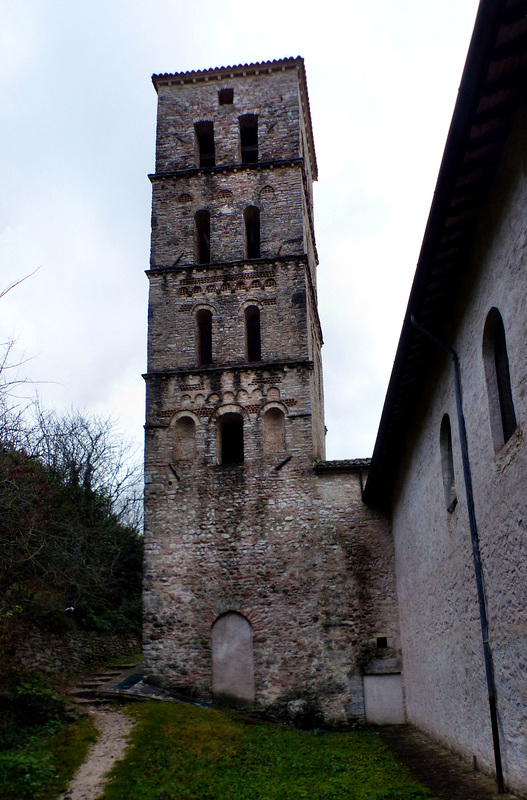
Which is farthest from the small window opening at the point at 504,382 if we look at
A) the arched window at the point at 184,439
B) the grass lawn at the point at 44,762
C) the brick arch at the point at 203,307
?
the brick arch at the point at 203,307

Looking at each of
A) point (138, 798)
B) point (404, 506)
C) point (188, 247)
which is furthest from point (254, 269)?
point (138, 798)

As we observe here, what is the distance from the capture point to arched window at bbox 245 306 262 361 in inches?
715

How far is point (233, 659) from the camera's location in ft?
47.8

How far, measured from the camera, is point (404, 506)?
1313 centimetres

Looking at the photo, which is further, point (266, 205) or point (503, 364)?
→ point (266, 205)

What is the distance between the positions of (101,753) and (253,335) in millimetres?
11322

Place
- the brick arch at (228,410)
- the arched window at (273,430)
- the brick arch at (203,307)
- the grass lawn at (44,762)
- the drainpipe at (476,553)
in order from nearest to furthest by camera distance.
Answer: the drainpipe at (476,553) → the grass lawn at (44,762) → the arched window at (273,430) → the brick arch at (228,410) → the brick arch at (203,307)

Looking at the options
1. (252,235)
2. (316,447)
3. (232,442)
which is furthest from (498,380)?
(252,235)

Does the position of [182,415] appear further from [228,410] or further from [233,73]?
[233,73]

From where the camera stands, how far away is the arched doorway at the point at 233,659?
1433cm

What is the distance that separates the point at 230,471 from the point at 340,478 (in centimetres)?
251

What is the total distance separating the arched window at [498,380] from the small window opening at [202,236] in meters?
12.8

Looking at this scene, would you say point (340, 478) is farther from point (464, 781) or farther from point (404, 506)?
point (464, 781)

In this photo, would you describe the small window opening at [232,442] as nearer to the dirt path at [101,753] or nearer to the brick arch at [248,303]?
the brick arch at [248,303]
